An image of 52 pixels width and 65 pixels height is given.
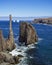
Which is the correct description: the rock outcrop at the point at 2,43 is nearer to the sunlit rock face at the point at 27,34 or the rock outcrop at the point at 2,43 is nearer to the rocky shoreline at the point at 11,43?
the rocky shoreline at the point at 11,43

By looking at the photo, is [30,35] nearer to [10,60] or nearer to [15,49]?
[15,49]

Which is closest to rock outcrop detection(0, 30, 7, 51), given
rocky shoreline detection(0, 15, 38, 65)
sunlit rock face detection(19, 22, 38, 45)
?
rocky shoreline detection(0, 15, 38, 65)

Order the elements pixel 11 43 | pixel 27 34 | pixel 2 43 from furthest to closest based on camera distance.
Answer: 1. pixel 27 34
2. pixel 11 43
3. pixel 2 43

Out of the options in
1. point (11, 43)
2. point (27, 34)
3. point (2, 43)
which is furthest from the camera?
point (27, 34)

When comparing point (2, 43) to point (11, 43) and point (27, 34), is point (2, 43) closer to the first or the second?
point (11, 43)

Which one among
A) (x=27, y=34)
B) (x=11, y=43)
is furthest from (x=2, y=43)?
(x=27, y=34)

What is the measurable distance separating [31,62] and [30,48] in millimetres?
19205

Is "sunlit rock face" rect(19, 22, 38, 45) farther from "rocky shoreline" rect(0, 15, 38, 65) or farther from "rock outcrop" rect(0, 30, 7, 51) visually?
"rock outcrop" rect(0, 30, 7, 51)

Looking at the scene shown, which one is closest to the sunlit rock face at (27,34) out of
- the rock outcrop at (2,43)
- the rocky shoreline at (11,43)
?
the rocky shoreline at (11,43)

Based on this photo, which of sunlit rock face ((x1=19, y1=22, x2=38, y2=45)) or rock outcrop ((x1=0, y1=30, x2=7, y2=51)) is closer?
rock outcrop ((x1=0, y1=30, x2=7, y2=51))

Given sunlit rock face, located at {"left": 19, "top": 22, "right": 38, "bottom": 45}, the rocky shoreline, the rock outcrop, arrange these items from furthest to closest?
sunlit rock face, located at {"left": 19, "top": 22, "right": 38, "bottom": 45} < the rock outcrop < the rocky shoreline

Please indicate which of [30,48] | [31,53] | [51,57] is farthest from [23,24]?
[51,57]

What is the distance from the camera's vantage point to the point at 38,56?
218 feet

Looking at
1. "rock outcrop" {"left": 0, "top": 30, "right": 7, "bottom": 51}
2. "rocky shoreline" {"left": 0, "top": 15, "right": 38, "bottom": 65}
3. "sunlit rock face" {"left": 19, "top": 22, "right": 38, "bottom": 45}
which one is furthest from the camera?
"sunlit rock face" {"left": 19, "top": 22, "right": 38, "bottom": 45}
